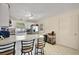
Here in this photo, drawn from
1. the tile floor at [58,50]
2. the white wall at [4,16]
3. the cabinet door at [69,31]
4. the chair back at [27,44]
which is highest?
the white wall at [4,16]

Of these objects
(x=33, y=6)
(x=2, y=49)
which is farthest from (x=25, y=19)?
(x=2, y=49)

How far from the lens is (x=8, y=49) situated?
4.92ft

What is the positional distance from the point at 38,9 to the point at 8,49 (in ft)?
2.70

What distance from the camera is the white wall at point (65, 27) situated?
155cm

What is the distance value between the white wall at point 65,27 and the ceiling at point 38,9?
3.7 inches

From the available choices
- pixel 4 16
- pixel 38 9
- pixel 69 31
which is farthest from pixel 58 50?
pixel 4 16

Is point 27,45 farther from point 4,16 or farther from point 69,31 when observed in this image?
point 69,31

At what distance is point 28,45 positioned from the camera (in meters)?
1.69

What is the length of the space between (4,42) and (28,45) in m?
0.42

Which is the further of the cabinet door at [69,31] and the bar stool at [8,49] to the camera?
the cabinet door at [69,31]

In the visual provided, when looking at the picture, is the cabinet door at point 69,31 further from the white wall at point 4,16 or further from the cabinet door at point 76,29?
the white wall at point 4,16

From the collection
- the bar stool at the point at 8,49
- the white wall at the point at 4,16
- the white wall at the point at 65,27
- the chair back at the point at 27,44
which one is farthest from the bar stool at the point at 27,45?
the white wall at the point at 4,16

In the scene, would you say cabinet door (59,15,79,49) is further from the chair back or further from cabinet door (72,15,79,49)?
the chair back
